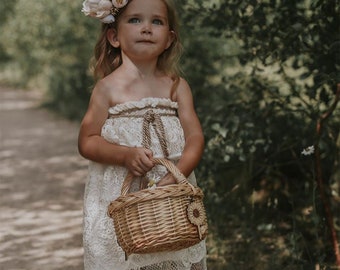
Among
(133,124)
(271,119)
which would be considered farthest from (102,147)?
(271,119)

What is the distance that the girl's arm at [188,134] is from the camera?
9.27ft

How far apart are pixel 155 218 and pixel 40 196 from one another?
3904 millimetres

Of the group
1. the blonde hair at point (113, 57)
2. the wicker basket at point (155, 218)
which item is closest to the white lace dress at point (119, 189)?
the blonde hair at point (113, 57)

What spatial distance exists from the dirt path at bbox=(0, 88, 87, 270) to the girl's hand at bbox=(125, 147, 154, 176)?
5.94 feet

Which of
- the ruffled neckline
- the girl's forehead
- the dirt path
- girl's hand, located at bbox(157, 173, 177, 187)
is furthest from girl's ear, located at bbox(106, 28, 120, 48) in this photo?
the dirt path

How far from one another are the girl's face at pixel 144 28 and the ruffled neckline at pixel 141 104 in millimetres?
180

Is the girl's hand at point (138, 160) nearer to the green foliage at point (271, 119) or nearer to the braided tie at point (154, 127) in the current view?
the braided tie at point (154, 127)

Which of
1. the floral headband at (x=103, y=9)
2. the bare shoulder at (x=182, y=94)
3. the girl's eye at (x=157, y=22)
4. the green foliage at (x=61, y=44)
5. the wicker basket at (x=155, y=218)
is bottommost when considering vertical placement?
the wicker basket at (x=155, y=218)

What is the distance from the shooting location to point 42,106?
13.2m

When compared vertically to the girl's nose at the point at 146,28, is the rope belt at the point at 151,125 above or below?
below

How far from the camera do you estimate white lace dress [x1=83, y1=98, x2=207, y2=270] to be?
2885 mm

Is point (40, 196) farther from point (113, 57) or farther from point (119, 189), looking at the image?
point (119, 189)

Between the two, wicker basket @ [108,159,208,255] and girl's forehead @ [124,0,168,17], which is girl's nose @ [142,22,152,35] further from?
wicker basket @ [108,159,208,255]

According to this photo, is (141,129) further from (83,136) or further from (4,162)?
(4,162)
